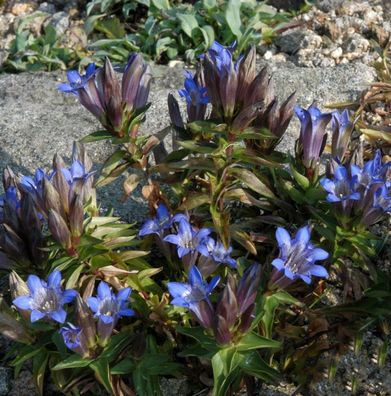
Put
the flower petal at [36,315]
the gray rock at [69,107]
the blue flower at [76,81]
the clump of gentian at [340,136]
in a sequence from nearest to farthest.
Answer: the flower petal at [36,315]
the blue flower at [76,81]
the clump of gentian at [340,136]
the gray rock at [69,107]

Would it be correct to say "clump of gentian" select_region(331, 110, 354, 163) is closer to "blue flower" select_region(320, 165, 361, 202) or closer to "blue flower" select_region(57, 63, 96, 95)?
"blue flower" select_region(320, 165, 361, 202)

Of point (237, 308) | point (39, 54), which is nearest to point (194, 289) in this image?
point (237, 308)

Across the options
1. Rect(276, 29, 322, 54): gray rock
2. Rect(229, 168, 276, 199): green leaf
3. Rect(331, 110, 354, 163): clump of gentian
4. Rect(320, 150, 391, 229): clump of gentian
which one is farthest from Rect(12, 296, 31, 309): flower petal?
Rect(276, 29, 322, 54): gray rock

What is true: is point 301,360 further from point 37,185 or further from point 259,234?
point 37,185

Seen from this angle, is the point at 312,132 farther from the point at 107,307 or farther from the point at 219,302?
the point at 107,307

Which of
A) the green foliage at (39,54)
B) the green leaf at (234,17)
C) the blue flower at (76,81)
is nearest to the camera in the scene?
the blue flower at (76,81)

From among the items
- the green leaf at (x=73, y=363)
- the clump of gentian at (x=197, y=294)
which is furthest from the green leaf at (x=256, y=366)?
the green leaf at (x=73, y=363)

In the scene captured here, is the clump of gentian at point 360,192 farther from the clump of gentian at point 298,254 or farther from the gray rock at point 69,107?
the gray rock at point 69,107

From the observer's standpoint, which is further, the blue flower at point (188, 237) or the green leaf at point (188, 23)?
the green leaf at point (188, 23)
